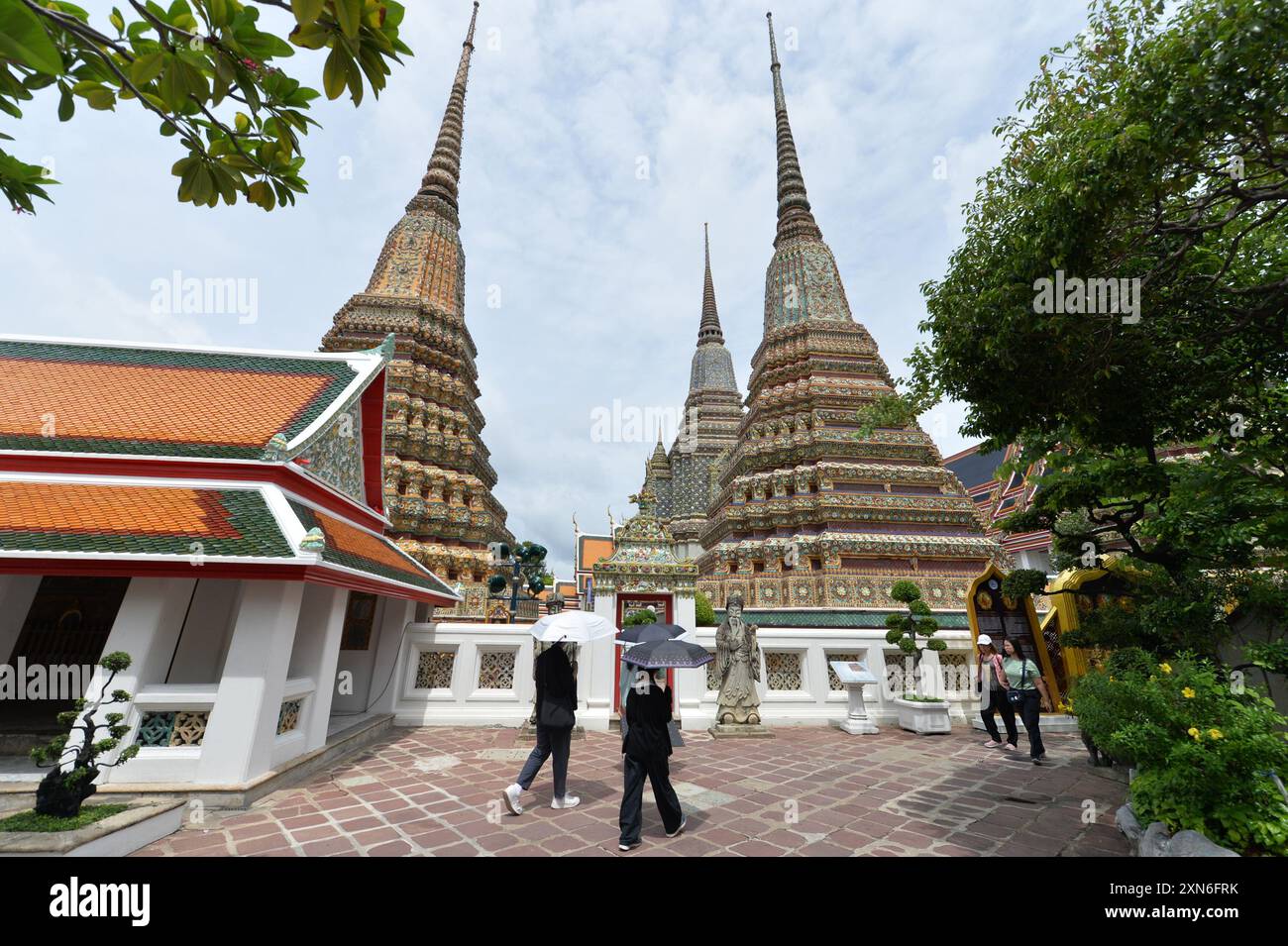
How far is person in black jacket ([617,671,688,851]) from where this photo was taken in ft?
Answer: 13.9

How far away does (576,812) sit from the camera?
502 centimetres

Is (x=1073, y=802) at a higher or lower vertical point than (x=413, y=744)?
higher

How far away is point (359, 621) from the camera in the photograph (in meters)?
9.35

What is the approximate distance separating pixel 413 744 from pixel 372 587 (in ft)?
8.89

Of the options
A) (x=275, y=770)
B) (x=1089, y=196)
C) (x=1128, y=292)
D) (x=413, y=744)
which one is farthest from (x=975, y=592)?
(x=275, y=770)

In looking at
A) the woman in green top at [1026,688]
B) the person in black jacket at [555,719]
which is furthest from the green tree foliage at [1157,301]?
the person in black jacket at [555,719]

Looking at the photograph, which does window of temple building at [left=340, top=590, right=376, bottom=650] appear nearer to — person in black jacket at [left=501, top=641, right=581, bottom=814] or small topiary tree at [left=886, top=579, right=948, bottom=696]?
person in black jacket at [left=501, top=641, right=581, bottom=814]

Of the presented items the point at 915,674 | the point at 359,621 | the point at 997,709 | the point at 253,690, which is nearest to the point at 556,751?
the point at 253,690

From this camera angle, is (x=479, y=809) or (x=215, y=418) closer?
(x=479, y=809)

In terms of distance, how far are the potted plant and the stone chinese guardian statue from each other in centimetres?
281

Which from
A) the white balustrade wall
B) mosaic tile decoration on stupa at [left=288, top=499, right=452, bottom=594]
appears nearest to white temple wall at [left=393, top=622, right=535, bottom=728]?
the white balustrade wall

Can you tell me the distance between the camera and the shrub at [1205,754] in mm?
3242
